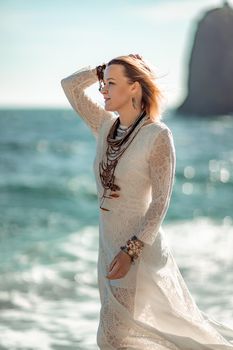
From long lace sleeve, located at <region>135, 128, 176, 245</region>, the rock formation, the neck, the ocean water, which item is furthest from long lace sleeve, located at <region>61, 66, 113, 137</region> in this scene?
the rock formation

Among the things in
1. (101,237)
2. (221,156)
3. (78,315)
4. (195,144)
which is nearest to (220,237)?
(78,315)

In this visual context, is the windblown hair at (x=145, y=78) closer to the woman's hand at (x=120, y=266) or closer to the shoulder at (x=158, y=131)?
the shoulder at (x=158, y=131)

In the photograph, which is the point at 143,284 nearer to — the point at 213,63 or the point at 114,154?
the point at 114,154

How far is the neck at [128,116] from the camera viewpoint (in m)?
3.49

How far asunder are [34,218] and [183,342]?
12725mm

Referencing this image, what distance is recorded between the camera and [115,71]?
342 centimetres

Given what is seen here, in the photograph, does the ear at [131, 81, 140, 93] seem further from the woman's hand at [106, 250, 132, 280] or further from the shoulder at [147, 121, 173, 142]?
the woman's hand at [106, 250, 132, 280]

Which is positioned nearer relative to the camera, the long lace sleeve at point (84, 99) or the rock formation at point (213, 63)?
the long lace sleeve at point (84, 99)

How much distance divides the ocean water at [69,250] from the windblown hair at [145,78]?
6.38 ft

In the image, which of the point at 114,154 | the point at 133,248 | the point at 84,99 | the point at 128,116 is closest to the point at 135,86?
the point at 128,116

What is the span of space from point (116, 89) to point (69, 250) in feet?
26.1

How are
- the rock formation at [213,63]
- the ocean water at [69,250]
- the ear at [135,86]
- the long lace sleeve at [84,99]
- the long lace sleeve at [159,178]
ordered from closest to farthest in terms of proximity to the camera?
the long lace sleeve at [159,178]
the ear at [135,86]
the long lace sleeve at [84,99]
the ocean water at [69,250]
the rock formation at [213,63]

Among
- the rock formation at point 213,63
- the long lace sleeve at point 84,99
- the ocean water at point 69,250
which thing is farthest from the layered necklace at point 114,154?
the rock formation at point 213,63

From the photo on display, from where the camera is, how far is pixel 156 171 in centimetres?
330
